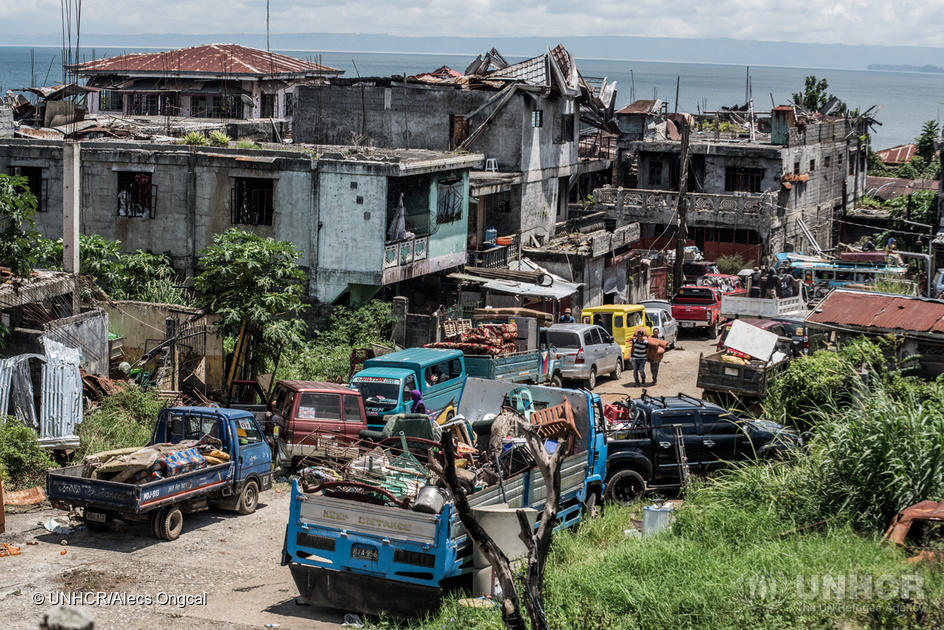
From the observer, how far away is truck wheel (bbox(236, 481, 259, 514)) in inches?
670

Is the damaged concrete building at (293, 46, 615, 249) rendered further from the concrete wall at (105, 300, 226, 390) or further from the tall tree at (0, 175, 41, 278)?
the tall tree at (0, 175, 41, 278)

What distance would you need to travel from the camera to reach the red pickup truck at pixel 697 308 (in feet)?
118

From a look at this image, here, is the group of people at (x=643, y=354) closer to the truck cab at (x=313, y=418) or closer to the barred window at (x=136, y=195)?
the truck cab at (x=313, y=418)

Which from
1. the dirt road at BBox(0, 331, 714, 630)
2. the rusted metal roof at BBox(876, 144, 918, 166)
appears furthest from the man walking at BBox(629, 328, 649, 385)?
the rusted metal roof at BBox(876, 144, 918, 166)

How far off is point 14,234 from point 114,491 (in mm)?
8918

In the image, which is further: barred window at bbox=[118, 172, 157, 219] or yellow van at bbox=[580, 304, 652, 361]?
yellow van at bbox=[580, 304, 652, 361]

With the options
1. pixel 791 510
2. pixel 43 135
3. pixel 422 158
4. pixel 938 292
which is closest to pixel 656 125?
pixel 938 292

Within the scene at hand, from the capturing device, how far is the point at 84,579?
44.7 feet

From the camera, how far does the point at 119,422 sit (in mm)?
20078

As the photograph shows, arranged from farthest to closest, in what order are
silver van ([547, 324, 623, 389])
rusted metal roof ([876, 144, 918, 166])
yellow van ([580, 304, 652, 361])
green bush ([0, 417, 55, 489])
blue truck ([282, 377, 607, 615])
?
rusted metal roof ([876, 144, 918, 166]) → yellow van ([580, 304, 652, 361]) → silver van ([547, 324, 623, 389]) → green bush ([0, 417, 55, 489]) → blue truck ([282, 377, 607, 615])

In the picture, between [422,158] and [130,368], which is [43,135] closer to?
[422,158]

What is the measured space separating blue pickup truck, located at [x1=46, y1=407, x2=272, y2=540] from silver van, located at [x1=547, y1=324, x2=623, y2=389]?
11583 millimetres

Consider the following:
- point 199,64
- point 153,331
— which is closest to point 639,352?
point 153,331

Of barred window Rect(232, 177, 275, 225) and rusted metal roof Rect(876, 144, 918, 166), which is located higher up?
rusted metal roof Rect(876, 144, 918, 166)
